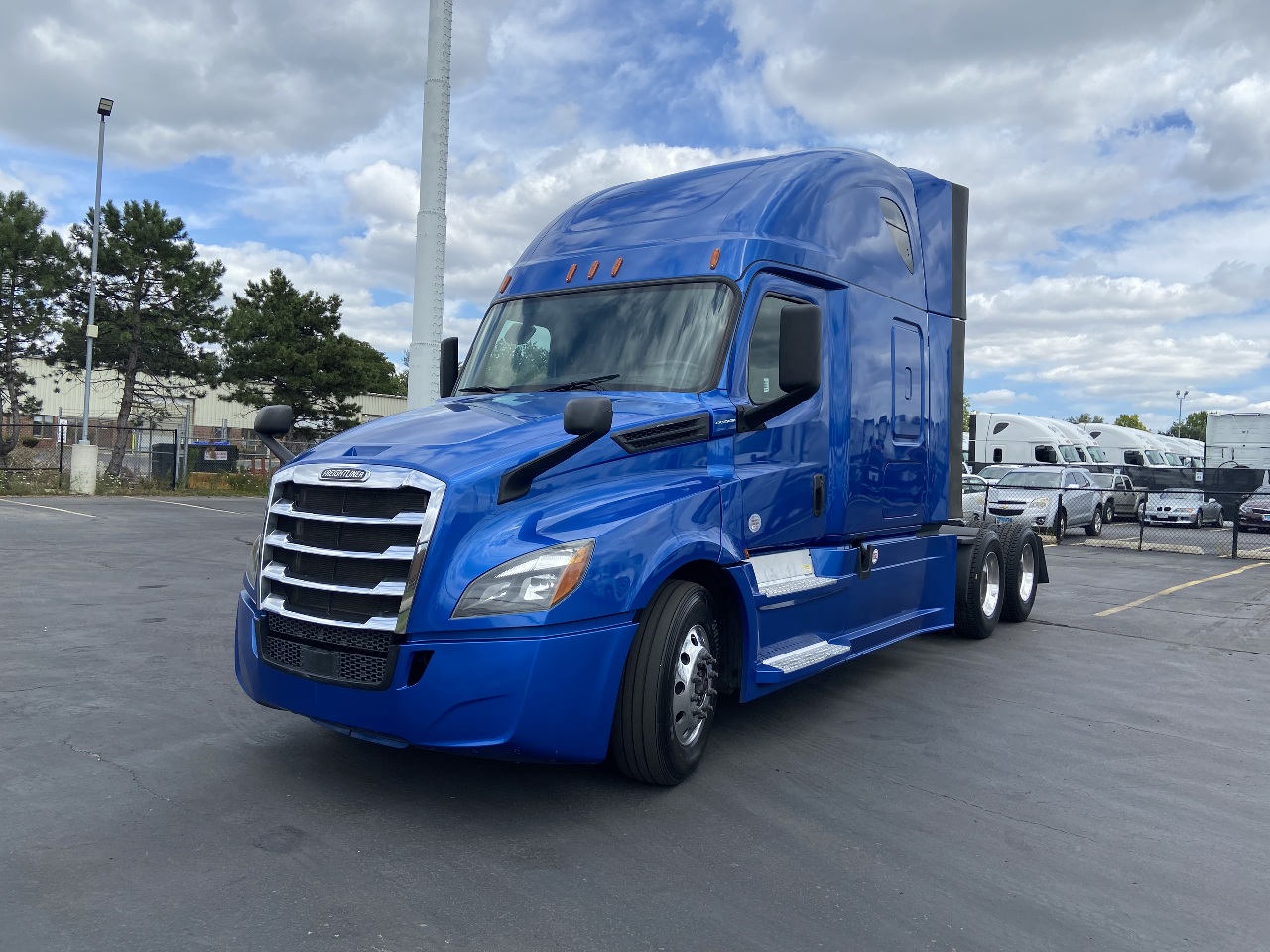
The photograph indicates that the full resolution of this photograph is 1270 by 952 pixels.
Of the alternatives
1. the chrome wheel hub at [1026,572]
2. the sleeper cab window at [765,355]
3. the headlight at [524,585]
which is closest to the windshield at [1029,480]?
the chrome wheel hub at [1026,572]

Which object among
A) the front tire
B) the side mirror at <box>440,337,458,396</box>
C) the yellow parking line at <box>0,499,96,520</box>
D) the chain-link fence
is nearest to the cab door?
the front tire

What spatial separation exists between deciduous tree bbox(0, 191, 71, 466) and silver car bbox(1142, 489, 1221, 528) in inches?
1267

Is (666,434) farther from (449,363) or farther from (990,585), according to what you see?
(990,585)

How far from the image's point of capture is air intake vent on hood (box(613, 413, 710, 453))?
4.81 meters

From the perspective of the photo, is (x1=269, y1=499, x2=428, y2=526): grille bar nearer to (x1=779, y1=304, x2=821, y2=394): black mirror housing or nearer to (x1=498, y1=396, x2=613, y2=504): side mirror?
(x1=498, y1=396, x2=613, y2=504): side mirror

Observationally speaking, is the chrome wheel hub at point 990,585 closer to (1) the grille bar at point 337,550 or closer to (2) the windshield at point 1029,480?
(1) the grille bar at point 337,550

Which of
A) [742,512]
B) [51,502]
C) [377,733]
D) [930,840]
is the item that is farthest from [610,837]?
[51,502]

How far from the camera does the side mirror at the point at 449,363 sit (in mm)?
6906

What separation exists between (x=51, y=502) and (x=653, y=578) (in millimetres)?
22113

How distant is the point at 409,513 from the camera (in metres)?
4.25

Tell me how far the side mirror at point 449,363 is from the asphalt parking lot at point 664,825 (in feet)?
7.88

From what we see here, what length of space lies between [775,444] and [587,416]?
1614 millimetres

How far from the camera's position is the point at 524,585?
163 inches

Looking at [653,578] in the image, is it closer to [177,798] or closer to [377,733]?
[377,733]
